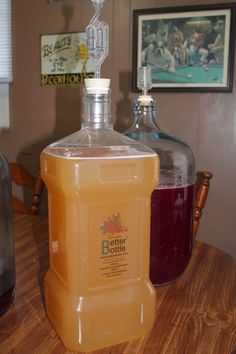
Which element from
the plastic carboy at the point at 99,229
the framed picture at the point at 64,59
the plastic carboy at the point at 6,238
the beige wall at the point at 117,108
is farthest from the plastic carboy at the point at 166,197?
the framed picture at the point at 64,59

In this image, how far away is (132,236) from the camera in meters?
0.56

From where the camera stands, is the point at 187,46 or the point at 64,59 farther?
the point at 64,59

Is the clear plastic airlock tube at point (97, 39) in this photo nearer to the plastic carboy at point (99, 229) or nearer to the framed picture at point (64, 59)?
the plastic carboy at point (99, 229)

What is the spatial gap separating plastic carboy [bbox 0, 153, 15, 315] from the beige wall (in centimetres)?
129

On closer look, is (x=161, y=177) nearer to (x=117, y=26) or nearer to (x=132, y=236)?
(x=132, y=236)

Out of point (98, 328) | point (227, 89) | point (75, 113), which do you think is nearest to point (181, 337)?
point (98, 328)

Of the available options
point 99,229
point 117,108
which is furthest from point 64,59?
point 99,229

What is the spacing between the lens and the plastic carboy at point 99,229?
515 millimetres

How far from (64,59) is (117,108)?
0.41 meters

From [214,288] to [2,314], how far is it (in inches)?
15.6

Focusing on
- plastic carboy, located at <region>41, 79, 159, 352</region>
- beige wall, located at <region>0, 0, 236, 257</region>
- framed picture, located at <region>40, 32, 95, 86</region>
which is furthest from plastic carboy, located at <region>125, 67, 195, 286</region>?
framed picture, located at <region>40, 32, 95, 86</region>

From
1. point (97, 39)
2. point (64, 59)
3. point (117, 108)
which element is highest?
point (64, 59)

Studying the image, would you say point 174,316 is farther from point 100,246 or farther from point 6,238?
point 6,238

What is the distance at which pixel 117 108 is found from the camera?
191 cm
